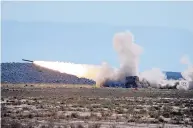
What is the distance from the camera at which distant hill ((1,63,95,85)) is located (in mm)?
129250

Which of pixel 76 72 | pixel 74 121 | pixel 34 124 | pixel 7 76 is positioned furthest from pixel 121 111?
pixel 7 76

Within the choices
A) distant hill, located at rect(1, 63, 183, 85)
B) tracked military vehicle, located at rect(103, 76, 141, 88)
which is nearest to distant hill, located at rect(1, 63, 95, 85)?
distant hill, located at rect(1, 63, 183, 85)

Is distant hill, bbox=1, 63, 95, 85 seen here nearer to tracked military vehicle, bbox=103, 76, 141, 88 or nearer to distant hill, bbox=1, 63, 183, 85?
distant hill, bbox=1, 63, 183, 85

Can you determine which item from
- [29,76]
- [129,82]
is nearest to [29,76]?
[29,76]

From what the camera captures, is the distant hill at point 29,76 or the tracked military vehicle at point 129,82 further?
the distant hill at point 29,76

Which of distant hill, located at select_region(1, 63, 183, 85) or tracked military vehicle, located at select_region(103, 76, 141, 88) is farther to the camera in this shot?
distant hill, located at select_region(1, 63, 183, 85)

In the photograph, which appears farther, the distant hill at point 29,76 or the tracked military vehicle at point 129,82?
the distant hill at point 29,76

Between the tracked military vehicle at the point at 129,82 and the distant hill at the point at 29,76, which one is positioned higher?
the distant hill at the point at 29,76

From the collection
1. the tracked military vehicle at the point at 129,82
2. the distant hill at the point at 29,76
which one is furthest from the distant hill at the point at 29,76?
the tracked military vehicle at the point at 129,82

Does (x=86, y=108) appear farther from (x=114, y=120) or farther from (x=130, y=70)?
(x=130, y=70)

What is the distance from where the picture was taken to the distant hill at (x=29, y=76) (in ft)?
424

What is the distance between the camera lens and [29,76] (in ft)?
445

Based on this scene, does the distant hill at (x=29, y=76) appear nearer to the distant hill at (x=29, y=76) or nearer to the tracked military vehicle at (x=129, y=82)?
the distant hill at (x=29, y=76)

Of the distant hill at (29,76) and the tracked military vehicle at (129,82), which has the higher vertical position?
the distant hill at (29,76)
